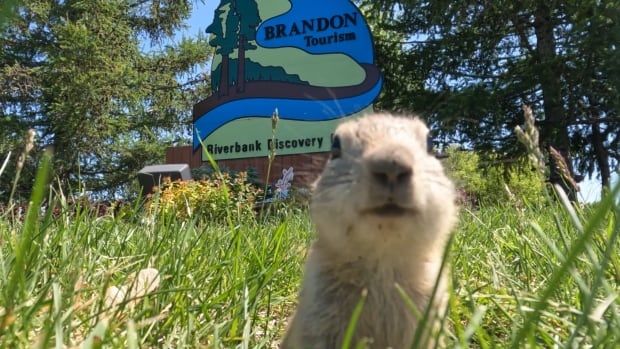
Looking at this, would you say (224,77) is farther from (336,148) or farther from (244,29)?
(336,148)

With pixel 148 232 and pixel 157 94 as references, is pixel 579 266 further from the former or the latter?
pixel 157 94

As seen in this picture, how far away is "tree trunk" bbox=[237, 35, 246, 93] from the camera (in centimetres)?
1112

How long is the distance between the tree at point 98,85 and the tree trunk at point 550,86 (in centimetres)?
1073

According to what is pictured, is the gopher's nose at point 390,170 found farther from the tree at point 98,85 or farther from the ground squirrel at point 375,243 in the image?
A: the tree at point 98,85

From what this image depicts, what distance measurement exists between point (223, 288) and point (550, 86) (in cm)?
788

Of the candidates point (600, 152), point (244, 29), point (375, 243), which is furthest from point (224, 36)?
point (375, 243)

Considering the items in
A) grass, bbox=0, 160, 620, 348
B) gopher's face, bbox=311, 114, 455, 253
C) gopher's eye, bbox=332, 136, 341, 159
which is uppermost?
gopher's eye, bbox=332, 136, 341, 159

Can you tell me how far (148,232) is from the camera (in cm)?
241

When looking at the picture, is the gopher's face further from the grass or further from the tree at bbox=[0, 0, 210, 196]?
the tree at bbox=[0, 0, 210, 196]

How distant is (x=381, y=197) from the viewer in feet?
3.87

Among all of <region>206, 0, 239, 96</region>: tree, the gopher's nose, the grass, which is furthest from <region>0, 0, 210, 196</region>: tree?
the gopher's nose

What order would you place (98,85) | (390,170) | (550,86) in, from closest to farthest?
(390,170) < (550,86) < (98,85)

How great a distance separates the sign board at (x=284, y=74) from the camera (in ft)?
32.8

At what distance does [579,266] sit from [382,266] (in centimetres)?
79
